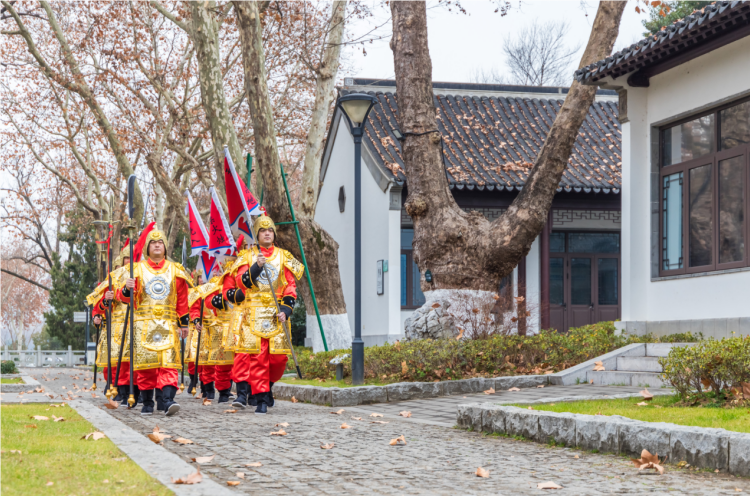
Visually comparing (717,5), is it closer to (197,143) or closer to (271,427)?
(271,427)

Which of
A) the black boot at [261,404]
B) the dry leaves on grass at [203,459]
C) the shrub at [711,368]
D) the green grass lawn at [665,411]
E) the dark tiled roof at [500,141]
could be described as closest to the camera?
the dry leaves on grass at [203,459]

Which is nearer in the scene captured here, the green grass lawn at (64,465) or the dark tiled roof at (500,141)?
the green grass lawn at (64,465)

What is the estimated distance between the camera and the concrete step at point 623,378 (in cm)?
1052

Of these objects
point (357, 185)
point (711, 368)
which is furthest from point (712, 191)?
point (711, 368)

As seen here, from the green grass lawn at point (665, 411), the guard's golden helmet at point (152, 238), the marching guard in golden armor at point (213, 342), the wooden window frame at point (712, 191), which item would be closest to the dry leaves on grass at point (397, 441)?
the green grass lawn at point (665, 411)

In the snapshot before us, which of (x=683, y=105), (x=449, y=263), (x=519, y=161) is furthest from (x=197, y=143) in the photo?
(x=683, y=105)

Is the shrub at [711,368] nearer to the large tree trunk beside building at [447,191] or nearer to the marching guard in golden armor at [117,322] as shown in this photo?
the marching guard in golden armor at [117,322]

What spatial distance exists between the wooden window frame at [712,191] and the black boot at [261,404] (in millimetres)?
6381

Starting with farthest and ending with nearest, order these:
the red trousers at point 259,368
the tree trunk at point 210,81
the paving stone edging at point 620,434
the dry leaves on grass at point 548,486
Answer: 1. the tree trunk at point 210,81
2. the red trousers at point 259,368
3. the paving stone edging at point 620,434
4. the dry leaves on grass at point 548,486

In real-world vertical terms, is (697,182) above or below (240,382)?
above

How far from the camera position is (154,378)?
383 inches

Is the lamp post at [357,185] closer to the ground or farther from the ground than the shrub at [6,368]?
farther from the ground

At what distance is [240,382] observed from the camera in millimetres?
9977

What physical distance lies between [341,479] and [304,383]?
23.3 feet
